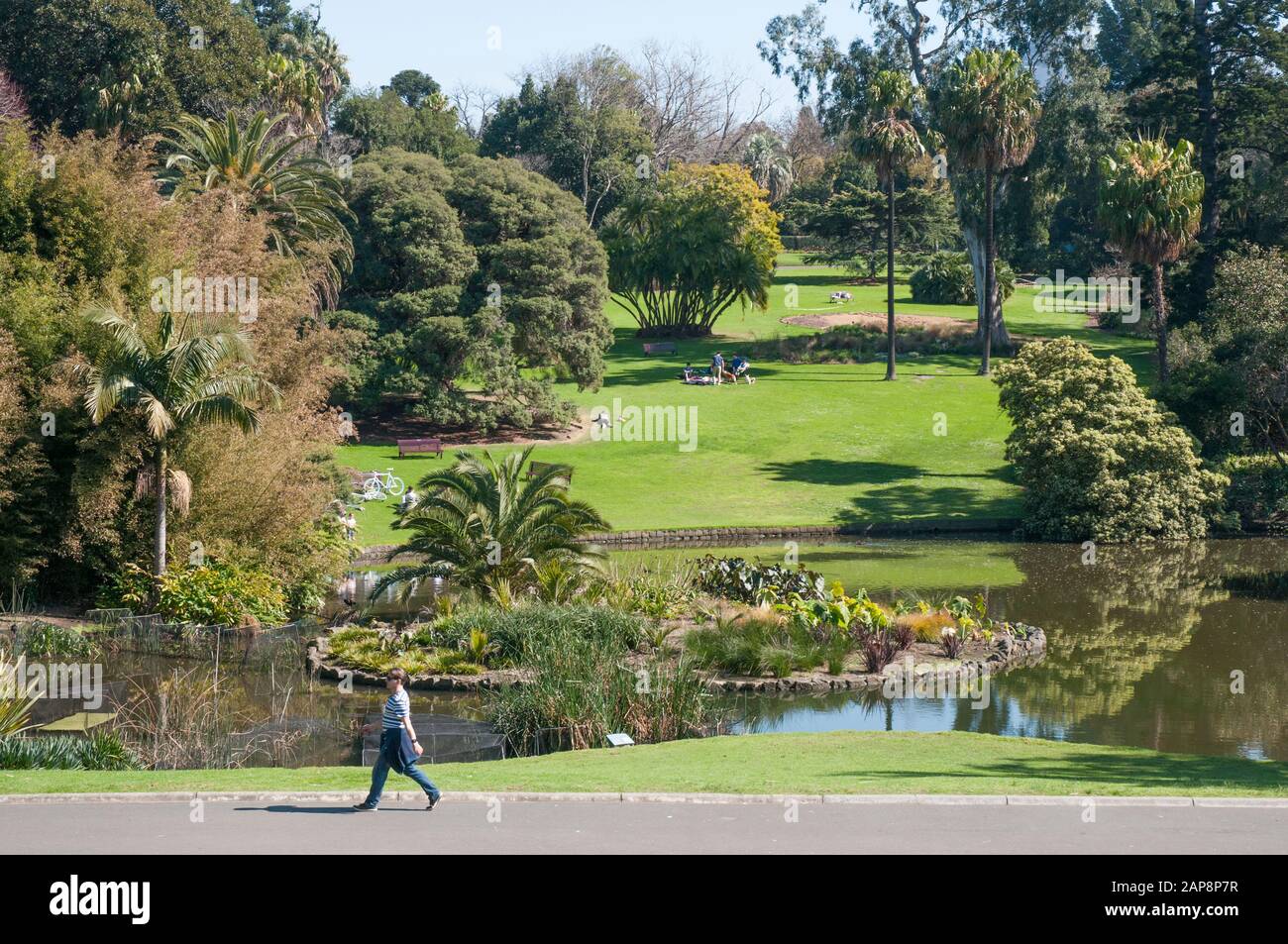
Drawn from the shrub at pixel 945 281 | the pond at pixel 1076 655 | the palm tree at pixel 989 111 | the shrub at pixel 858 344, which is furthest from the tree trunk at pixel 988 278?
the pond at pixel 1076 655

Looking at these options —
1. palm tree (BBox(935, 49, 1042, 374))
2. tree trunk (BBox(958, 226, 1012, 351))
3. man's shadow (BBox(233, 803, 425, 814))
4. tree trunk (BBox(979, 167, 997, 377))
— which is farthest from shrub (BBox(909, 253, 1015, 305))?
Result: man's shadow (BBox(233, 803, 425, 814))

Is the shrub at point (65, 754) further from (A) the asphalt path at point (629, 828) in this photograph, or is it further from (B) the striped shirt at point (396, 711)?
(B) the striped shirt at point (396, 711)

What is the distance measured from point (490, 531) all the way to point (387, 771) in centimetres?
1603

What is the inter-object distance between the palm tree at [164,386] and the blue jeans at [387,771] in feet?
52.5

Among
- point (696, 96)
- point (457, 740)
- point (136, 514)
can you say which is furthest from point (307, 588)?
point (696, 96)

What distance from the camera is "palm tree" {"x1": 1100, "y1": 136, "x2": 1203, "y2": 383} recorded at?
157 feet

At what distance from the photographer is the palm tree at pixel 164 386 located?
2734 centimetres

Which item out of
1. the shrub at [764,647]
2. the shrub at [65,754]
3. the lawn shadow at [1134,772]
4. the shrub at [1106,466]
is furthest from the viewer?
the shrub at [1106,466]

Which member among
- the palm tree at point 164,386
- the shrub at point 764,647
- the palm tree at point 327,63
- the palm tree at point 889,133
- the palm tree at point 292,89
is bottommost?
the shrub at point 764,647

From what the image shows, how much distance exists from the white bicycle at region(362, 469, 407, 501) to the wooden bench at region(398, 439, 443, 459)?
4.10 m

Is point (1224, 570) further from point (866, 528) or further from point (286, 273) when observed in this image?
point (286, 273)

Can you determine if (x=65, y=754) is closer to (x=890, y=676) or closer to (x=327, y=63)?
(x=890, y=676)

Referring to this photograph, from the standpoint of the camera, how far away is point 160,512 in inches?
1116
